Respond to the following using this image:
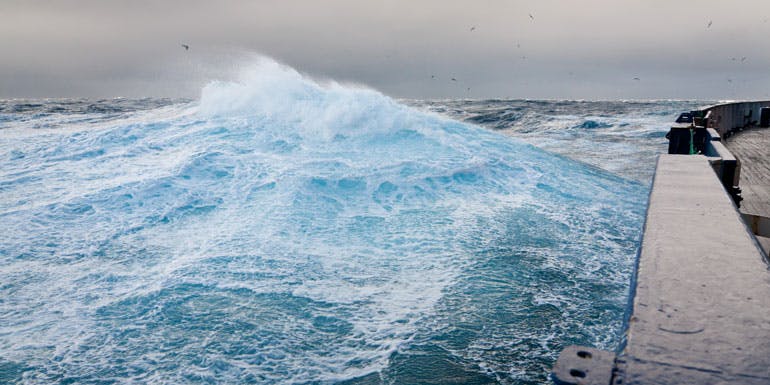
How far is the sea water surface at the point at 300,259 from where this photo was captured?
425 cm

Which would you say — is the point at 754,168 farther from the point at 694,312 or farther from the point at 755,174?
the point at 694,312

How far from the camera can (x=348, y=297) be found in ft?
17.9

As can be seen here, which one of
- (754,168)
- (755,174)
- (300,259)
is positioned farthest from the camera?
(754,168)

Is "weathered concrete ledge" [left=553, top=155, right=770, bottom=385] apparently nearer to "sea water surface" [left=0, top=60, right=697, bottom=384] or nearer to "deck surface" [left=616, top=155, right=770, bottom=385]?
"deck surface" [left=616, top=155, right=770, bottom=385]

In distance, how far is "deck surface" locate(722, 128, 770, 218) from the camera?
6.18m

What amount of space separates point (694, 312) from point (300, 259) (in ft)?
18.3

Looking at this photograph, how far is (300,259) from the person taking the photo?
6.60m

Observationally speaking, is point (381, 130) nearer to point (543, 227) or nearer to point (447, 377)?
point (543, 227)

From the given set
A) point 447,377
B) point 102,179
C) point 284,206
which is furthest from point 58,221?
point 447,377

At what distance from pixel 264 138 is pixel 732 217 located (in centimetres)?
1287

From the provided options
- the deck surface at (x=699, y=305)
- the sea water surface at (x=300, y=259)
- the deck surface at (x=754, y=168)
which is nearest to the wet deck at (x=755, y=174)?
the deck surface at (x=754, y=168)

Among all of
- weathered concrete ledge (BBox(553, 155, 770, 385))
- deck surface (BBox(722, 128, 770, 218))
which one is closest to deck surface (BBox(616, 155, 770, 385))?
weathered concrete ledge (BBox(553, 155, 770, 385))

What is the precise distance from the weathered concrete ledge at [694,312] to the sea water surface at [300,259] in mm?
2174

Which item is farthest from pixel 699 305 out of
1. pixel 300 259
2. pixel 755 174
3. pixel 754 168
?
pixel 754 168
